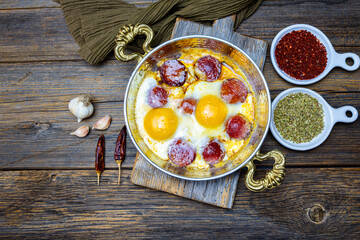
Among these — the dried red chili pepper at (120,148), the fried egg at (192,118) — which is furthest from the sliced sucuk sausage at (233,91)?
the dried red chili pepper at (120,148)

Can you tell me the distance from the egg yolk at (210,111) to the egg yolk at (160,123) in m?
0.14

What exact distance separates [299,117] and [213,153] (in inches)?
22.9

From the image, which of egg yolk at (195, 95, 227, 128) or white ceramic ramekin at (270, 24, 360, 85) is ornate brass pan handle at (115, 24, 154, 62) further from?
white ceramic ramekin at (270, 24, 360, 85)

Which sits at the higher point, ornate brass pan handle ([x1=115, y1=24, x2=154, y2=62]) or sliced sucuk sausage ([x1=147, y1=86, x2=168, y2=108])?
ornate brass pan handle ([x1=115, y1=24, x2=154, y2=62])

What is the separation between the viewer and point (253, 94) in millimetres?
1380

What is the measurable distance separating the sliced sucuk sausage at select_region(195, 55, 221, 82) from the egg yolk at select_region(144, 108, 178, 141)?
253 millimetres

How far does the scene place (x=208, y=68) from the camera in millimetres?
1294

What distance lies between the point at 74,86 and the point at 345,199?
1779mm

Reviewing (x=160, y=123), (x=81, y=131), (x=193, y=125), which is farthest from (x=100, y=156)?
(x=193, y=125)

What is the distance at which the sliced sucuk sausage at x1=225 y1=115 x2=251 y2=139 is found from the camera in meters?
1.28

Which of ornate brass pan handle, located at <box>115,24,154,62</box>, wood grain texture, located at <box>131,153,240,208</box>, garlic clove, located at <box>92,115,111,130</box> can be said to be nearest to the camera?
ornate brass pan handle, located at <box>115,24,154,62</box>

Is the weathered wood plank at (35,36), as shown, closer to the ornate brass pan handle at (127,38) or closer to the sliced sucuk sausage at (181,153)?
the ornate brass pan handle at (127,38)

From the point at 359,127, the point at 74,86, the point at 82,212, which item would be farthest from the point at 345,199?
the point at 74,86

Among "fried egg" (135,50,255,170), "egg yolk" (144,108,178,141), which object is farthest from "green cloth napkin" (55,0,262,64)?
"egg yolk" (144,108,178,141)
